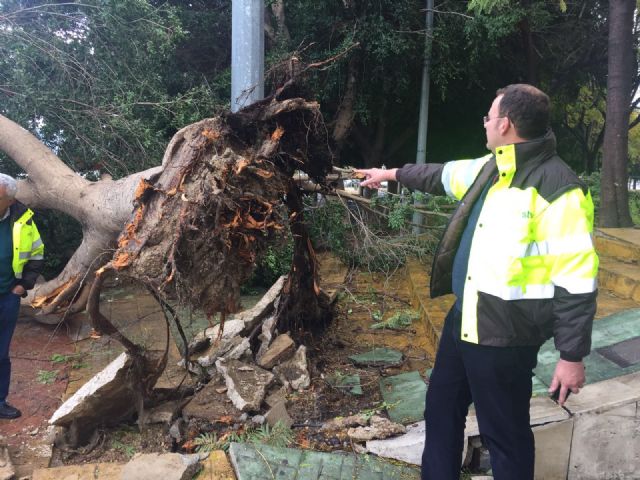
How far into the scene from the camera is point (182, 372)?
5.46 meters

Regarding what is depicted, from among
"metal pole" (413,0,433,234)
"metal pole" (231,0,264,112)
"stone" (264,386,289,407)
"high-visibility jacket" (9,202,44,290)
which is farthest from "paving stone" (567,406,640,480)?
"metal pole" (413,0,433,234)

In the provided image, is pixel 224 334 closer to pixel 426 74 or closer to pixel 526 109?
pixel 526 109

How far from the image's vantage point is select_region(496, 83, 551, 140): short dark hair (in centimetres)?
228

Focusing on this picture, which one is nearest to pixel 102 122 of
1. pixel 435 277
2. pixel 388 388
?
pixel 388 388

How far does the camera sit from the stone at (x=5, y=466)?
3538mm

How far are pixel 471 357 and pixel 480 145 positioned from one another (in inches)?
514

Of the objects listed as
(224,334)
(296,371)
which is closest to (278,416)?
(296,371)

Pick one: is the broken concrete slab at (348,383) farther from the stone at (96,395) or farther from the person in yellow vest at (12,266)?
the person in yellow vest at (12,266)

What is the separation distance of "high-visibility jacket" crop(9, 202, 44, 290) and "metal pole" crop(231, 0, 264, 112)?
204 centimetres

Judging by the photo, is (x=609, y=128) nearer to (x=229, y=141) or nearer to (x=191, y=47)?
(x=229, y=141)

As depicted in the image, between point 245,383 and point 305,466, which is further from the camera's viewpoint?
point 245,383

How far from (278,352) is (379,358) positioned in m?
1.08

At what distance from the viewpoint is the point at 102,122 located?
716 cm

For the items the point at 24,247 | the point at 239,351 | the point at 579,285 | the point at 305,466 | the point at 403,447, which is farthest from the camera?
the point at 239,351
